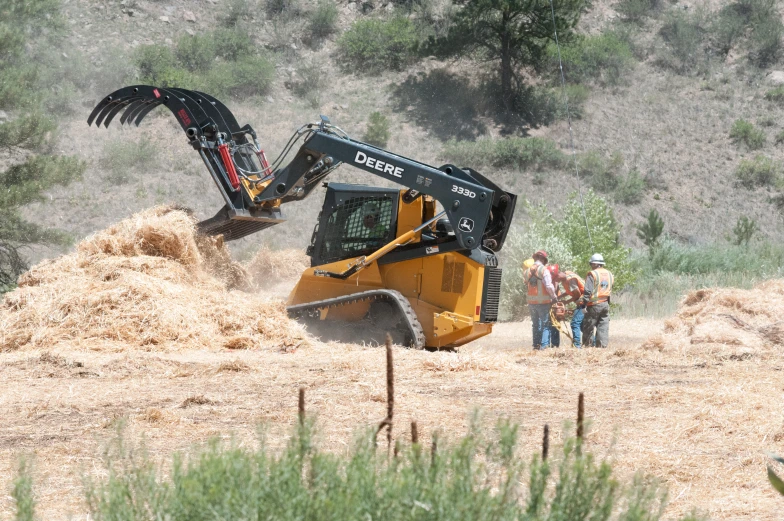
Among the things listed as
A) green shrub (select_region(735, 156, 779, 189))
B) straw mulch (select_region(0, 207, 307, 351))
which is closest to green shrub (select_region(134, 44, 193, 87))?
green shrub (select_region(735, 156, 779, 189))

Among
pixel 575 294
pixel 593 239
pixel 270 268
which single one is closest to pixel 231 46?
pixel 593 239

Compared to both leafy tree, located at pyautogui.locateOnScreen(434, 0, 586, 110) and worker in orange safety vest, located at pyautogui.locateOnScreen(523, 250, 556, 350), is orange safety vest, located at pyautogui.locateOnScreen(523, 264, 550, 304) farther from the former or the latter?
leafy tree, located at pyautogui.locateOnScreen(434, 0, 586, 110)

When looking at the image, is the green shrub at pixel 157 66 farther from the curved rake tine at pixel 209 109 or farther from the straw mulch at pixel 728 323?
the straw mulch at pixel 728 323

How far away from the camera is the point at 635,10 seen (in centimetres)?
4472

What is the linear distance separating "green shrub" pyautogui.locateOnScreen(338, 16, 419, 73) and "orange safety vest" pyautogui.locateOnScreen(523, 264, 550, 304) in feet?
87.4

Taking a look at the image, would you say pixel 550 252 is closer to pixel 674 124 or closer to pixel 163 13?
pixel 674 124

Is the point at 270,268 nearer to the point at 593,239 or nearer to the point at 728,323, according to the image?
the point at 593,239

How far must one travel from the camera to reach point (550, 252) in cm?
2014

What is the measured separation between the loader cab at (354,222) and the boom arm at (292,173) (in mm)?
297

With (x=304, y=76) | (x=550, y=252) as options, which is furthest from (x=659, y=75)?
(x=550, y=252)

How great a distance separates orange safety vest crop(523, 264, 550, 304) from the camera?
14173mm

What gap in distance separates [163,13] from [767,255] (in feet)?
88.6

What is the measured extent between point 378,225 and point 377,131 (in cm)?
2342

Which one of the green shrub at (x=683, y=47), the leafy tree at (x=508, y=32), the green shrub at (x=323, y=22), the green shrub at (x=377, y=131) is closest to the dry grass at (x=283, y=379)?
the green shrub at (x=377, y=131)
